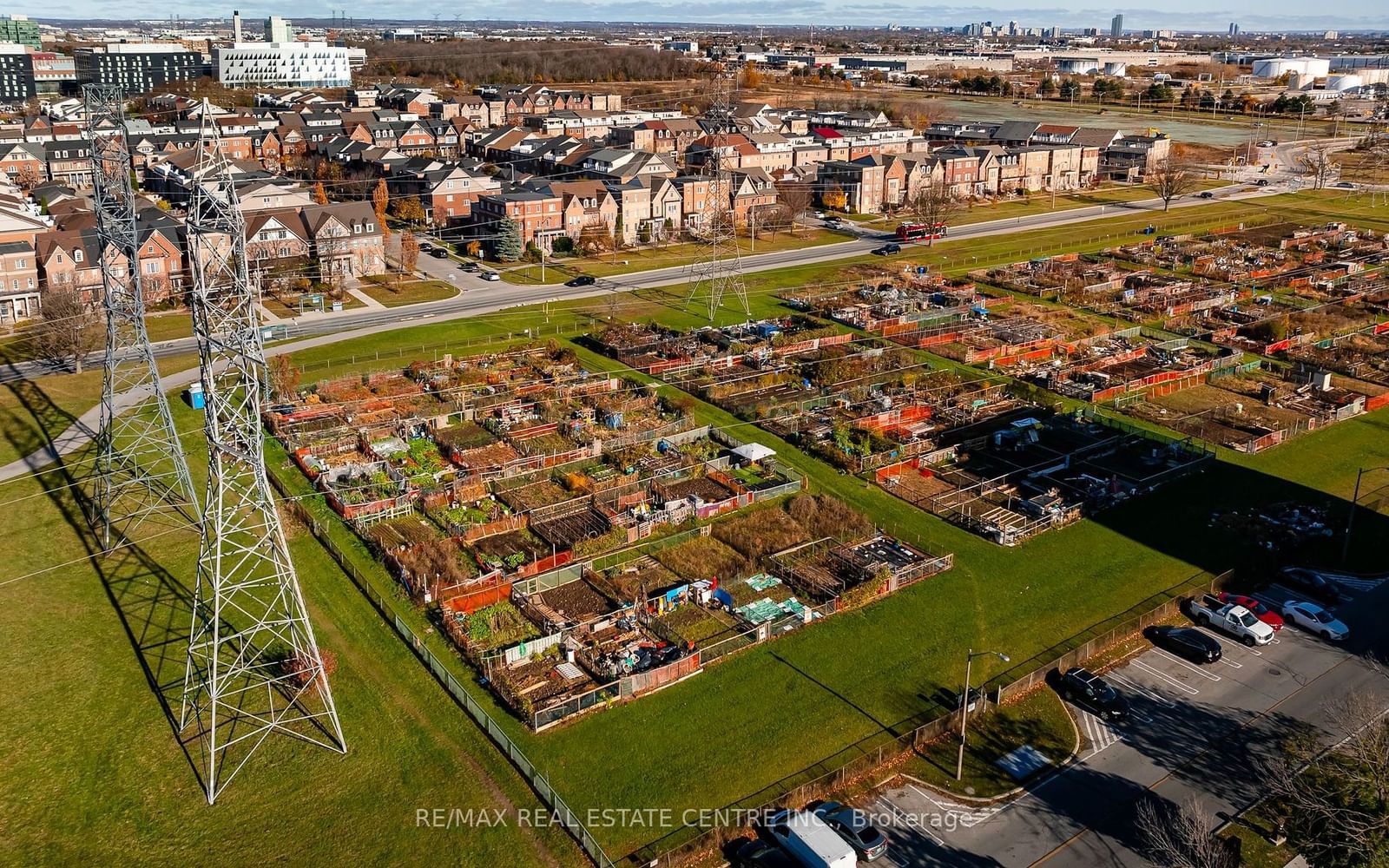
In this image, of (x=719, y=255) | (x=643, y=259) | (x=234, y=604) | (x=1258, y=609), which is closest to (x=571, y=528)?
(x=234, y=604)

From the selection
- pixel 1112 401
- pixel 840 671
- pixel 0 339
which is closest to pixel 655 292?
pixel 1112 401

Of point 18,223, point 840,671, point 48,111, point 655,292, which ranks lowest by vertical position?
point 840,671

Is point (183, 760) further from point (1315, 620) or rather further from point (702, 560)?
point (1315, 620)

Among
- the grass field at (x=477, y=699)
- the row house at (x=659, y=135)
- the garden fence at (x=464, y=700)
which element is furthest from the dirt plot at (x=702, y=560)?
the row house at (x=659, y=135)

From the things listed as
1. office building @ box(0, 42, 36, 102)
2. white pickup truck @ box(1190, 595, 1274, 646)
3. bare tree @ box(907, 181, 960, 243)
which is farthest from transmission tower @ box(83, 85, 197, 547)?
office building @ box(0, 42, 36, 102)

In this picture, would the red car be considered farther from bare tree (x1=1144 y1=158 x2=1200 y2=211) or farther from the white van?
bare tree (x1=1144 y1=158 x2=1200 y2=211)

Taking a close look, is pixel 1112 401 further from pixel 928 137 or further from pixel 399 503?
pixel 928 137

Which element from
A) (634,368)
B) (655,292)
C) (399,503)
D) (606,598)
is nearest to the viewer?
(606,598)
